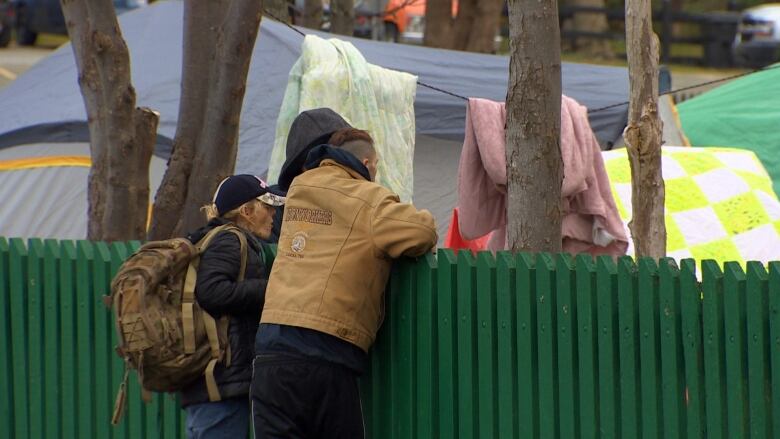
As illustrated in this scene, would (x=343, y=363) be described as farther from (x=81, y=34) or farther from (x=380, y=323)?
(x=81, y=34)

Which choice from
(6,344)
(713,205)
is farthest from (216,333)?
(713,205)

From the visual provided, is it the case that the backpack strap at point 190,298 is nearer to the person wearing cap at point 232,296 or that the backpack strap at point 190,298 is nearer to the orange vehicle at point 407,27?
the person wearing cap at point 232,296

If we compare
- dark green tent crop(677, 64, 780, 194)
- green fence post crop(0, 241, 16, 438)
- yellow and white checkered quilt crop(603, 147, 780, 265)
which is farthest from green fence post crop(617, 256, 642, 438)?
dark green tent crop(677, 64, 780, 194)

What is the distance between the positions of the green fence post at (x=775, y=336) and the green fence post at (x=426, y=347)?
130 cm

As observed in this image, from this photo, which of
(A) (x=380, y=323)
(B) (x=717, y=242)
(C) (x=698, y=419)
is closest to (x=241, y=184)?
(A) (x=380, y=323)

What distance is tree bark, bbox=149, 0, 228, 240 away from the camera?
715 cm

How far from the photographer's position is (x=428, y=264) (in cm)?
495

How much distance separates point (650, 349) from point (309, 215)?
1.33 metres

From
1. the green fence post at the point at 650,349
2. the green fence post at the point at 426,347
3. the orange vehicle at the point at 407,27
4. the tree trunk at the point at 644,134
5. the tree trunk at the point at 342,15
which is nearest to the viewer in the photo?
the green fence post at the point at 650,349

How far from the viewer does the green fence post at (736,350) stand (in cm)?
438

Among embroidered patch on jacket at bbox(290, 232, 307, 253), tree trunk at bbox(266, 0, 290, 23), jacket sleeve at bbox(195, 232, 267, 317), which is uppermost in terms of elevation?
tree trunk at bbox(266, 0, 290, 23)

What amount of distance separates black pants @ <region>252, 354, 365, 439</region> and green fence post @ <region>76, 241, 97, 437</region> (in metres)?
1.41

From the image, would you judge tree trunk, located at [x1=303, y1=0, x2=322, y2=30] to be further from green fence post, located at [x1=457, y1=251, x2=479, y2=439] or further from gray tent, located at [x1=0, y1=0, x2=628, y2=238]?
green fence post, located at [x1=457, y1=251, x2=479, y2=439]

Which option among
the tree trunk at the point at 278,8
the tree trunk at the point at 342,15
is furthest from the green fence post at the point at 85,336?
the tree trunk at the point at 342,15
